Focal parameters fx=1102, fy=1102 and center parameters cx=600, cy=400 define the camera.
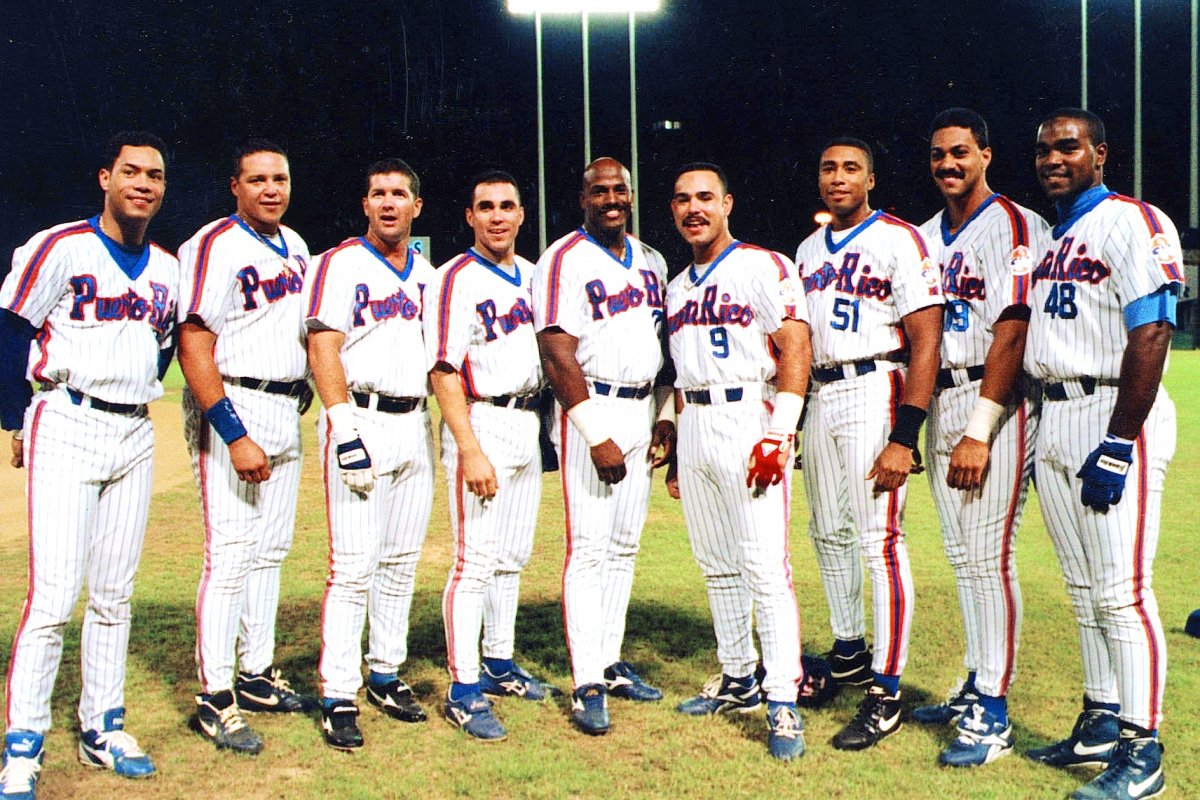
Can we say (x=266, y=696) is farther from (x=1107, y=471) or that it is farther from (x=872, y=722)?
(x=1107, y=471)

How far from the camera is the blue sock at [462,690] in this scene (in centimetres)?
391

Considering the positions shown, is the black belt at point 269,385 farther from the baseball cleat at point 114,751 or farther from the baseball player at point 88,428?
the baseball cleat at point 114,751

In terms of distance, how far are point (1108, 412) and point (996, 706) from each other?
103cm

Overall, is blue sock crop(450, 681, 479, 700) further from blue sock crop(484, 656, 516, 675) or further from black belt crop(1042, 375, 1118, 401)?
black belt crop(1042, 375, 1118, 401)

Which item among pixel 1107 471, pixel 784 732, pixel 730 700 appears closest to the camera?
pixel 1107 471

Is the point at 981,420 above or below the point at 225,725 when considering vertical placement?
above

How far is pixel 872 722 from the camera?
367 centimetres

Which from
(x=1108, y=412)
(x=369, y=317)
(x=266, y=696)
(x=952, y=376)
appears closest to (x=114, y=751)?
(x=266, y=696)

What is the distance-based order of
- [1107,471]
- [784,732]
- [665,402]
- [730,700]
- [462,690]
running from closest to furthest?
[1107,471]
[784,732]
[462,690]
[730,700]
[665,402]

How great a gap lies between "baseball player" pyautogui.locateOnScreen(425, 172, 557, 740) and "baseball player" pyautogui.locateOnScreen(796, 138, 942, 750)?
1.04m

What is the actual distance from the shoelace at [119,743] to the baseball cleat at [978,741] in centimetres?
255

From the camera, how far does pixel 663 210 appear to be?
35469 millimetres

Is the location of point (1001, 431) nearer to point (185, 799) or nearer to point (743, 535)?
point (743, 535)

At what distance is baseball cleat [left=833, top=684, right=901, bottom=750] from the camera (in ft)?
11.9
